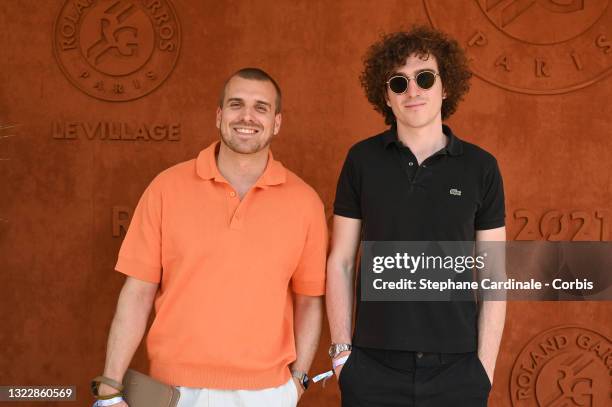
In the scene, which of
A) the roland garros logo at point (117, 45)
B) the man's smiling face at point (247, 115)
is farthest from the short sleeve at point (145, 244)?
the roland garros logo at point (117, 45)

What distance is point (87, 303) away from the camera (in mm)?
3529

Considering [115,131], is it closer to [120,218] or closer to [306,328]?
[120,218]

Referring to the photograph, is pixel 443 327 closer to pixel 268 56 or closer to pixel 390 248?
pixel 390 248

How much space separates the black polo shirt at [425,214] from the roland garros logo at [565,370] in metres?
1.36

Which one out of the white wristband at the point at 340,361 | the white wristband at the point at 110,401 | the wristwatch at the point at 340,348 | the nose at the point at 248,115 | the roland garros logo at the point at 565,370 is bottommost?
the roland garros logo at the point at 565,370

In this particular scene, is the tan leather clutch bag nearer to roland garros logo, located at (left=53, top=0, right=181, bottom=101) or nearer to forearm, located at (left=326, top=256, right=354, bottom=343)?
forearm, located at (left=326, top=256, right=354, bottom=343)

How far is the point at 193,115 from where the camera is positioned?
11.5 ft

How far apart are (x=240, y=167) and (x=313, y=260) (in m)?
0.43

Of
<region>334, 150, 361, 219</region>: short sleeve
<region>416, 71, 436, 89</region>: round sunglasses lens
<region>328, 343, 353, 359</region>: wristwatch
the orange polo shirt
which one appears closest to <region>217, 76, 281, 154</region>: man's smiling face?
the orange polo shirt

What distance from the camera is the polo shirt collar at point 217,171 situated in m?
2.50

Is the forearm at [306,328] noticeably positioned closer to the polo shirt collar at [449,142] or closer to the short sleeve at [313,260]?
the short sleeve at [313,260]

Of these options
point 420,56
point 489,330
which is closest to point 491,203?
point 489,330

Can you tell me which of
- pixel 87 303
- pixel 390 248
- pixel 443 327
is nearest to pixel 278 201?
pixel 390 248

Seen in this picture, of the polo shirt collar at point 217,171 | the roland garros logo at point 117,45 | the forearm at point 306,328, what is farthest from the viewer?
the roland garros logo at point 117,45
